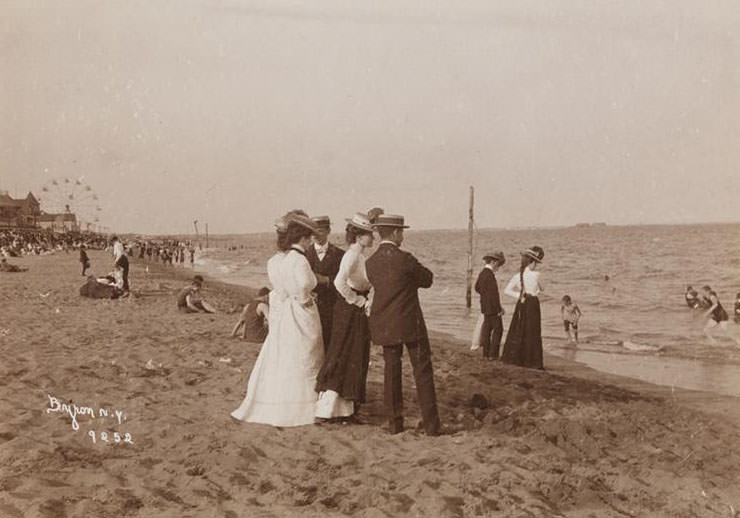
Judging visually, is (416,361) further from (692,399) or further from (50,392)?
(692,399)

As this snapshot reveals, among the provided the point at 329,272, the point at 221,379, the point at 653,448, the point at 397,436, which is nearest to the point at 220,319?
the point at 221,379

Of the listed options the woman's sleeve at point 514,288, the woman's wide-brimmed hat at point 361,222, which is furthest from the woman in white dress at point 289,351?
the woman's sleeve at point 514,288

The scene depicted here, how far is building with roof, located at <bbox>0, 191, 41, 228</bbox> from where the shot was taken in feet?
175

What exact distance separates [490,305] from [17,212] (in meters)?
57.0

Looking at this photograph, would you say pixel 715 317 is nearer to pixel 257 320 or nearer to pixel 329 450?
pixel 257 320

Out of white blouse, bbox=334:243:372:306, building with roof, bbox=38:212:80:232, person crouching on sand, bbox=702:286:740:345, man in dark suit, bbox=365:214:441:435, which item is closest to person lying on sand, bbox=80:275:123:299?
white blouse, bbox=334:243:372:306

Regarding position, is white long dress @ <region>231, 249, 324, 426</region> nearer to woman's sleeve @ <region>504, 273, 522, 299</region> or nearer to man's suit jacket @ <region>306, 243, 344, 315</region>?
man's suit jacket @ <region>306, 243, 344, 315</region>

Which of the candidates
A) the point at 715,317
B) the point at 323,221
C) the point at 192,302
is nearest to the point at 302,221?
the point at 323,221

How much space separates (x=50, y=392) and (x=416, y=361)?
135 inches

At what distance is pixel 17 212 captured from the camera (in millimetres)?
56656

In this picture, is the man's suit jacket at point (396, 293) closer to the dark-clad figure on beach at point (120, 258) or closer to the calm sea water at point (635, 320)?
the calm sea water at point (635, 320)

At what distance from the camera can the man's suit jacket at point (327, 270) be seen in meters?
5.77

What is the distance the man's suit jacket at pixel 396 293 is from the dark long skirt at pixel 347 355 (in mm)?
299

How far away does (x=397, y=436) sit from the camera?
5105 mm
